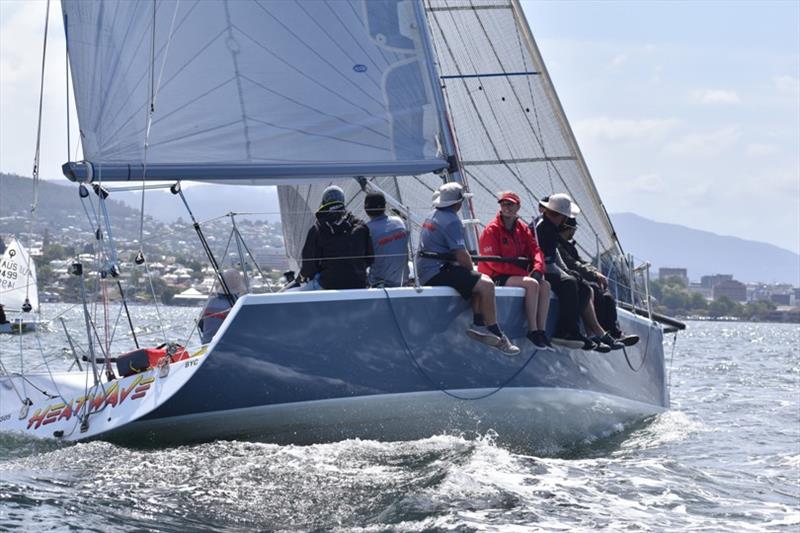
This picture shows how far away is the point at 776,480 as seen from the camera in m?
9.02

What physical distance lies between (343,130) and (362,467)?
297cm

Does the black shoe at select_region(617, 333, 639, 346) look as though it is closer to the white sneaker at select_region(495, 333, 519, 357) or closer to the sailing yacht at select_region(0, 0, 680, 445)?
the sailing yacht at select_region(0, 0, 680, 445)

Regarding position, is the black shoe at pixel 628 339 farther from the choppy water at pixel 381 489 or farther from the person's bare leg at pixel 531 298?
the person's bare leg at pixel 531 298

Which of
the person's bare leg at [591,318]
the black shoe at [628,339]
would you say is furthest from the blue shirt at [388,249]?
the black shoe at [628,339]

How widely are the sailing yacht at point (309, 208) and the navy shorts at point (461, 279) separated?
0.07 meters

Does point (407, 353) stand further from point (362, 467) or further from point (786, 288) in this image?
point (786, 288)

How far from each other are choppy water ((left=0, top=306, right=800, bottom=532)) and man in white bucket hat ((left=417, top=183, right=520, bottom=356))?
71 cm

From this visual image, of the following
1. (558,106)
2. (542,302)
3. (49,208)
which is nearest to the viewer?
(542,302)

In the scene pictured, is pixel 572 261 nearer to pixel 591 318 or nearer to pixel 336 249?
pixel 591 318

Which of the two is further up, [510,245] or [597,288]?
[510,245]

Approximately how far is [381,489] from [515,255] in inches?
98.2

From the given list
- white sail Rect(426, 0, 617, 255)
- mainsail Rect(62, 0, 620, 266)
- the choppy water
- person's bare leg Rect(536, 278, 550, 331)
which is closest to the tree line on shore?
white sail Rect(426, 0, 617, 255)

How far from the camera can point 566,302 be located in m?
8.89

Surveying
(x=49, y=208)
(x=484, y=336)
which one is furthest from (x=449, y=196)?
(x=49, y=208)
